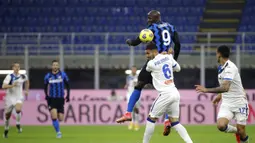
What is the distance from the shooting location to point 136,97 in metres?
11.5

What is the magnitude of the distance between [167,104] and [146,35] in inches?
55.6

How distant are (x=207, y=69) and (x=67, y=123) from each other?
6.05 m

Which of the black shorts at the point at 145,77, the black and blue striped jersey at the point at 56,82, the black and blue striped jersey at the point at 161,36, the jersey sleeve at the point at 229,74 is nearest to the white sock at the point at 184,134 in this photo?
the jersey sleeve at the point at 229,74

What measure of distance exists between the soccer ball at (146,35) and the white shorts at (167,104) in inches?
48.1

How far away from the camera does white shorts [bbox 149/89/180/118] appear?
10.5 metres

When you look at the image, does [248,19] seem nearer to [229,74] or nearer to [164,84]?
[229,74]

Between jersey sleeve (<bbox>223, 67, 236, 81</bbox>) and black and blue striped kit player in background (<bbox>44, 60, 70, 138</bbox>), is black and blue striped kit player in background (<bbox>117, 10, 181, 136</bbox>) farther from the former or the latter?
black and blue striped kit player in background (<bbox>44, 60, 70, 138</bbox>)

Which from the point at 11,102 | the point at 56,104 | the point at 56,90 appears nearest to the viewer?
the point at 56,104

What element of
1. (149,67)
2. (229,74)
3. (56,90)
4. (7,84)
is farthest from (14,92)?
(229,74)

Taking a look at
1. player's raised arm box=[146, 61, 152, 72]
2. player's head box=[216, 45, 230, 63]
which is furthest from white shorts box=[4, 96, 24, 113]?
player's head box=[216, 45, 230, 63]

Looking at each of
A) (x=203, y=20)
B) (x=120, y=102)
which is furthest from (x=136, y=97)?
(x=203, y=20)

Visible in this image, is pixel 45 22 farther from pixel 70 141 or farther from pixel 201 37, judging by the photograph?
pixel 70 141

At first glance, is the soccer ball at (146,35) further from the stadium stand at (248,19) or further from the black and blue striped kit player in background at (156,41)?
the stadium stand at (248,19)

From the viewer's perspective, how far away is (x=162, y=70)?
10.4 m
